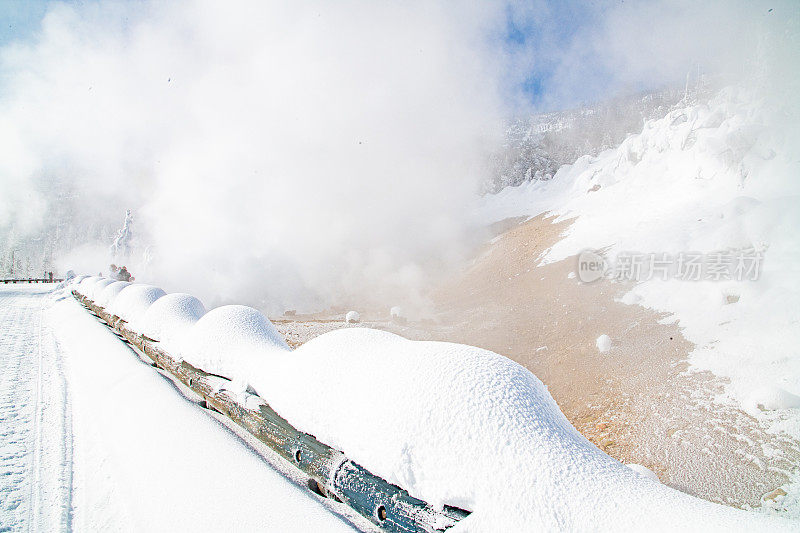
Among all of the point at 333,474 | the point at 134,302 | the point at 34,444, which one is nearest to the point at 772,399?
the point at 333,474

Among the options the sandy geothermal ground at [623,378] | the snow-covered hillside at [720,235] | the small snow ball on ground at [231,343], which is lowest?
the sandy geothermal ground at [623,378]

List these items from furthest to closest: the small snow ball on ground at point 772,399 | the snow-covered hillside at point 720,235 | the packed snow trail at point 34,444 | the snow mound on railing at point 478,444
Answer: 1. the snow-covered hillside at point 720,235
2. the small snow ball on ground at point 772,399
3. the packed snow trail at point 34,444
4. the snow mound on railing at point 478,444

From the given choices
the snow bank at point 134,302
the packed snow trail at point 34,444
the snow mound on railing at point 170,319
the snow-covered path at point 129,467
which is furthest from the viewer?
the snow bank at point 134,302

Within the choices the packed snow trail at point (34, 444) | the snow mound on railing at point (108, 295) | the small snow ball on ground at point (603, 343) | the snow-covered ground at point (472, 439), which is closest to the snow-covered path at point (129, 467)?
the packed snow trail at point (34, 444)

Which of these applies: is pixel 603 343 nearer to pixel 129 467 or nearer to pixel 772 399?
pixel 772 399

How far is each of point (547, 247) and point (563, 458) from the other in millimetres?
20131

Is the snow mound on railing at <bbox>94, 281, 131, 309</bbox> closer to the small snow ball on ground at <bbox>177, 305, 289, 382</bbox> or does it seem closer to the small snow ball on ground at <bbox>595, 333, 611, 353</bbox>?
the small snow ball on ground at <bbox>177, 305, 289, 382</bbox>

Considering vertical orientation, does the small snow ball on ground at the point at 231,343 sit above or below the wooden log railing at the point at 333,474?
above

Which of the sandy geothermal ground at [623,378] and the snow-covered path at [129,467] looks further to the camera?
the sandy geothermal ground at [623,378]

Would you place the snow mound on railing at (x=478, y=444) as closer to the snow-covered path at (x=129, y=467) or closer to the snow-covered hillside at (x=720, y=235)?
the snow-covered path at (x=129, y=467)

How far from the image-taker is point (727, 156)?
15.2 metres

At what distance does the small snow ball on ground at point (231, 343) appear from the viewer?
4.31m

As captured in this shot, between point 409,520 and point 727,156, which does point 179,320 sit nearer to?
point 409,520

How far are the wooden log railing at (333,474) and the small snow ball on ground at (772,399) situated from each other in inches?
276
